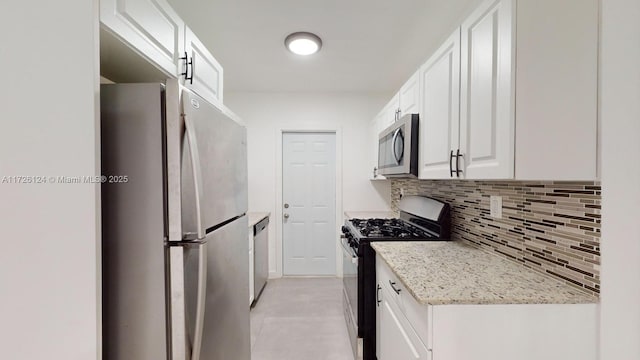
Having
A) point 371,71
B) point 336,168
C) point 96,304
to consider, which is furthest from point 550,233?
point 336,168

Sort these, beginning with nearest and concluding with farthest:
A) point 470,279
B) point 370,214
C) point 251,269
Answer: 1. point 470,279
2. point 251,269
3. point 370,214

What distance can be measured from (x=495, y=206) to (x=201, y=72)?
182 centimetres

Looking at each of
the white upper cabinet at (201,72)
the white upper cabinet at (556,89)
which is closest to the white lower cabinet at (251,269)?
the white upper cabinet at (201,72)

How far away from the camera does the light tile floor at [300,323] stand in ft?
6.93

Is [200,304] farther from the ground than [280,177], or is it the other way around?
[280,177]

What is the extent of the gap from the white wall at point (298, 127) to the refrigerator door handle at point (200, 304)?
257cm

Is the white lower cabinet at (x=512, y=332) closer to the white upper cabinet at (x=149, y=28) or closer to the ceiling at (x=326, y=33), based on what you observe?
the white upper cabinet at (x=149, y=28)

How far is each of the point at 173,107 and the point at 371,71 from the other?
2.42 m

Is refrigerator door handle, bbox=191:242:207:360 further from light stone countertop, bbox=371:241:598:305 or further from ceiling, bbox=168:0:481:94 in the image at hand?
ceiling, bbox=168:0:481:94

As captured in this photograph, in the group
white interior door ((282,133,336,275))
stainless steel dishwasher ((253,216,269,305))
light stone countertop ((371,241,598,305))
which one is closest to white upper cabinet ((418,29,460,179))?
light stone countertop ((371,241,598,305))

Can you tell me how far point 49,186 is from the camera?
0.70 metres

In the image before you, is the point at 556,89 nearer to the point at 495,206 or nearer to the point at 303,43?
the point at 495,206

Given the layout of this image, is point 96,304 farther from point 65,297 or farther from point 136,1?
point 136,1

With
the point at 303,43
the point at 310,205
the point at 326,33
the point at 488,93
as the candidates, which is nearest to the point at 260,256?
the point at 310,205
